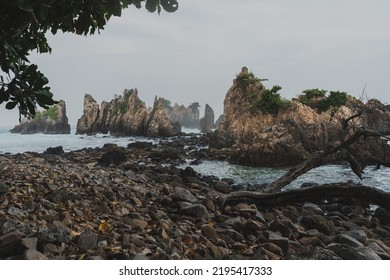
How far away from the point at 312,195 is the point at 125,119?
67.2 meters

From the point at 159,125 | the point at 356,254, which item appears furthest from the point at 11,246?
the point at 159,125

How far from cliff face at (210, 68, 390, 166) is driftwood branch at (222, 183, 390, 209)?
201 inches

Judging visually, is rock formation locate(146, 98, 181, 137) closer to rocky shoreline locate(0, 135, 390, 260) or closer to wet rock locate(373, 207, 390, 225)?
rocky shoreline locate(0, 135, 390, 260)

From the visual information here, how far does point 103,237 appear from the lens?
4.33 m

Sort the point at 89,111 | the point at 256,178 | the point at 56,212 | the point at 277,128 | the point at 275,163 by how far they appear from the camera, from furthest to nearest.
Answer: the point at 89,111
the point at 277,128
the point at 275,163
the point at 256,178
the point at 56,212

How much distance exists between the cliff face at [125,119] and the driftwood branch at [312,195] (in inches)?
2044

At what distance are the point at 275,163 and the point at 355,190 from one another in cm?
1759

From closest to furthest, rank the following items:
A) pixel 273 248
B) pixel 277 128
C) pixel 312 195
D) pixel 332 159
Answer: pixel 273 248, pixel 312 195, pixel 332 159, pixel 277 128

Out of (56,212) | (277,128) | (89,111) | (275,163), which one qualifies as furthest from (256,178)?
(89,111)

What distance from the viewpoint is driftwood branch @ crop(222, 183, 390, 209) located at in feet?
26.3

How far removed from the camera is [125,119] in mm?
72750

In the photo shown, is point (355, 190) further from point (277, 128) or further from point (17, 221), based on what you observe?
point (277, 128)

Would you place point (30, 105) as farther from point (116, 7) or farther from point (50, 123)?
point (50, 123)

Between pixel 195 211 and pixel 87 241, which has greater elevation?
pixel 87 241
